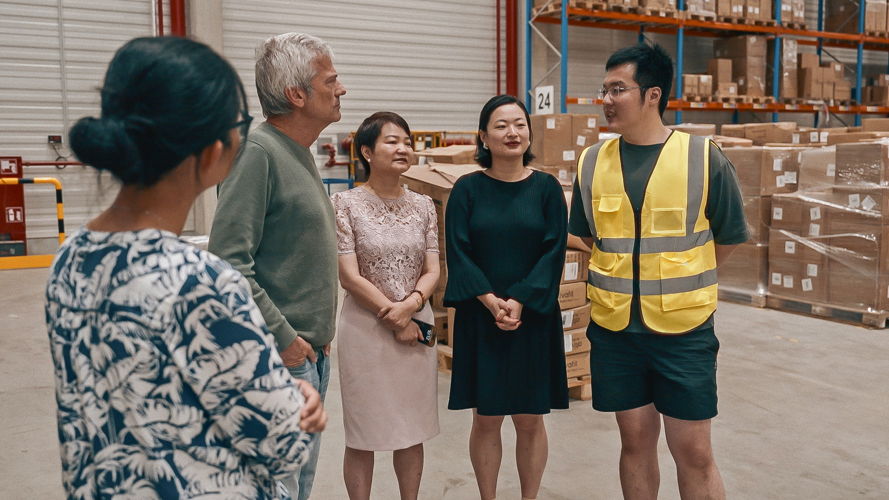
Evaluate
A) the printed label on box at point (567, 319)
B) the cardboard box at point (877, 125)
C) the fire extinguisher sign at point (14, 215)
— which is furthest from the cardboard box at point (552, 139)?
the fire extinguisher sign at point (14, 215)

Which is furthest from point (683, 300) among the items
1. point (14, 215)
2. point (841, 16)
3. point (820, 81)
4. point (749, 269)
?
point (841, 16)

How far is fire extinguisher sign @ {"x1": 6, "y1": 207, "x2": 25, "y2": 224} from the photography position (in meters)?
8.11

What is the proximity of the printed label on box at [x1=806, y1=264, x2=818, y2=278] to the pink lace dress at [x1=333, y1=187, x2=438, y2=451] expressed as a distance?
4.54 m

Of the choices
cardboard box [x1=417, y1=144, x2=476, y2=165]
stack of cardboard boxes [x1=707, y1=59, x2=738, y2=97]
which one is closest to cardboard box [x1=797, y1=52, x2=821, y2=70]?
stack of cardboard boxes [x1=707, y1=59, x2=738, y2=97]

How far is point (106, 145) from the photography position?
0.98 meters

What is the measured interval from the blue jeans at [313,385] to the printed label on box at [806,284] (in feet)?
16.9

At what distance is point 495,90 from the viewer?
11.3m

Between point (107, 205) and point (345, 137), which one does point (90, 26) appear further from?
point (107, 205)

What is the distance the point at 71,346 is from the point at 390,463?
2.48 m

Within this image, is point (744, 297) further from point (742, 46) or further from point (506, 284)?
point (742, 46)

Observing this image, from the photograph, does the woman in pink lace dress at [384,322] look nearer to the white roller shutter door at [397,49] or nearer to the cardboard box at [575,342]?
the cardboard box at [575,342]

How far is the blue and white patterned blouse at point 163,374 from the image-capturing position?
999 millimetres

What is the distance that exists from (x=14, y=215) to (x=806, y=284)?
779cm

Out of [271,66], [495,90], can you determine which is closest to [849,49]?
[495,90]
